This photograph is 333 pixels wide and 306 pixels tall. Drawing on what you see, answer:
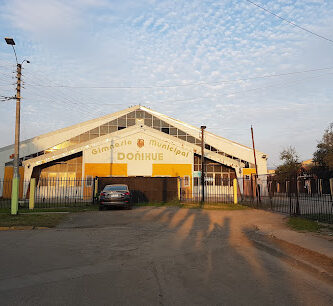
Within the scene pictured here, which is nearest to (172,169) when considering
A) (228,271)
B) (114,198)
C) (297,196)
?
(114,198)

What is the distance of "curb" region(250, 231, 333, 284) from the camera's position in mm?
5738

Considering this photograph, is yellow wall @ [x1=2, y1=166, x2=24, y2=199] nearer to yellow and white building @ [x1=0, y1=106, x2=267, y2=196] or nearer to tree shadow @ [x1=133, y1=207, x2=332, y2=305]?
yellow and white building @ [x1=0, y1=106, x2=267, y2=196]

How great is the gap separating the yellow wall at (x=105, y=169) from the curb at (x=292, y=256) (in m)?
20.7

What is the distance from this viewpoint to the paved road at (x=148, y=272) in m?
4.46

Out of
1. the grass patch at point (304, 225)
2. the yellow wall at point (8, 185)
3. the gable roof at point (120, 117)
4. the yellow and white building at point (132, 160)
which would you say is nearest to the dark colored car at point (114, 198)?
the grass patch at point (304, 225)

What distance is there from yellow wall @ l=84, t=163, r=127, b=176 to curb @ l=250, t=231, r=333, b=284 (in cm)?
2066

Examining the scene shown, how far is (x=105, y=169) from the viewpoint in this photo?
29.1 metres

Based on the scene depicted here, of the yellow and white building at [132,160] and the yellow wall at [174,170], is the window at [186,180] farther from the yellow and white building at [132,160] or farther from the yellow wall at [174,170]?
the yellow wall at [174,170]

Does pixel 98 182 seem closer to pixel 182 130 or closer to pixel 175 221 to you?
pixel 175 221

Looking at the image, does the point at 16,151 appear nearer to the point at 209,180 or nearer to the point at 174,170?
the point at 174,170

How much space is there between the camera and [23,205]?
68.1 feet

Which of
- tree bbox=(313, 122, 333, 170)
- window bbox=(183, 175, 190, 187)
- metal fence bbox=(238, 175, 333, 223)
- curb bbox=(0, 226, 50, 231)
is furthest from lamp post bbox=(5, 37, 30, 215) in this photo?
tree bbox=(313, 122, 333, 170)

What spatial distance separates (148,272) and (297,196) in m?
9.91

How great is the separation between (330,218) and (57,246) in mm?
10068
